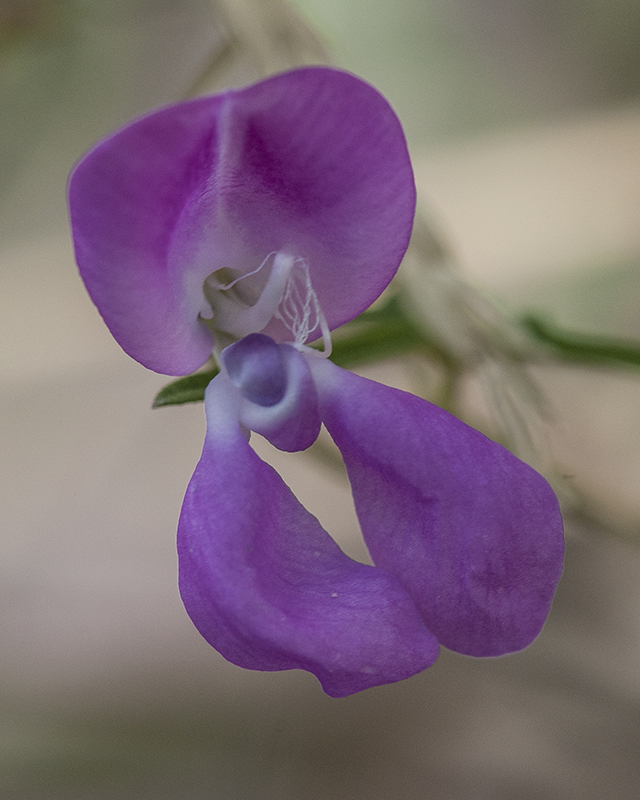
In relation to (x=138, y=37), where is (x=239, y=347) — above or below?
below

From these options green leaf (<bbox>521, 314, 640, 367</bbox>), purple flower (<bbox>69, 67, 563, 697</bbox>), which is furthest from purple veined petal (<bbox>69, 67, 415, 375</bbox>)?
green leaf (<bbox>521, 314, 640, 367</bbox>)

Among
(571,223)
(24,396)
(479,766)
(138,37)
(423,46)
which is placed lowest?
(479,766)

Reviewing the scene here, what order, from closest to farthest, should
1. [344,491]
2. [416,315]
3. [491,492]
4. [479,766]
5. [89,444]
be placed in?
[491,492], [416,315], [479,766], [344,491], [89,444]

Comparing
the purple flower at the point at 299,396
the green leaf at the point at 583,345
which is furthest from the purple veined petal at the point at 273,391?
the green leaf at the point at 583,345

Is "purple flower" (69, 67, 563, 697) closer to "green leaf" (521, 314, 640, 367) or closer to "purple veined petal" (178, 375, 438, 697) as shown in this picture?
"purple veined petal" (178, 375, 438, 697)

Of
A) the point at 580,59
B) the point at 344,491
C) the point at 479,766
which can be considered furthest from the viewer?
the point at 580,59

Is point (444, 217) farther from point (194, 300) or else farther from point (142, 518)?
point (194, 300)

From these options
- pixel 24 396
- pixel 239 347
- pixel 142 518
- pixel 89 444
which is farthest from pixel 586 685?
pixel 24 396
